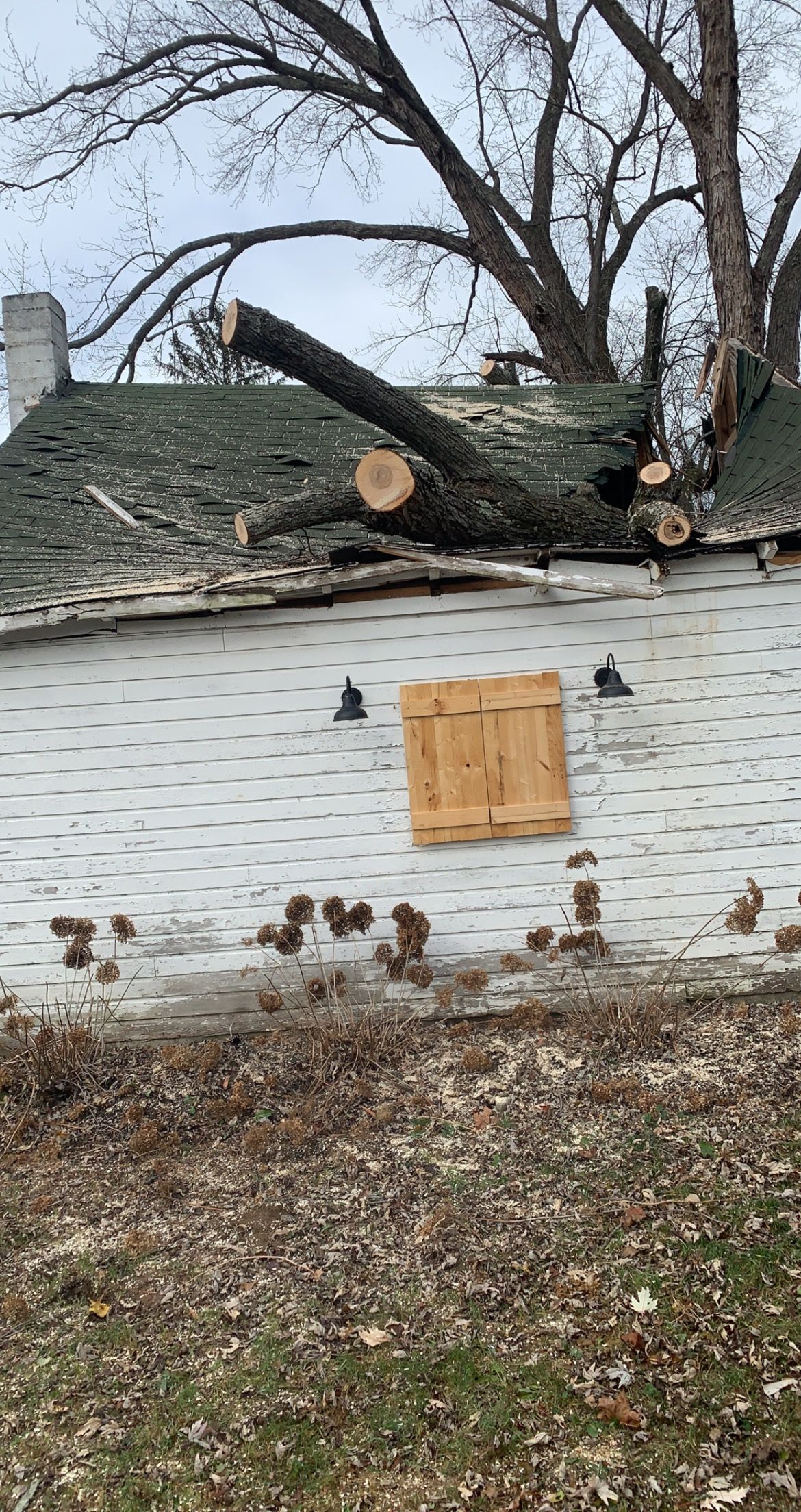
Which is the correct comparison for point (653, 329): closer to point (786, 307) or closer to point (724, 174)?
point (724, 174)

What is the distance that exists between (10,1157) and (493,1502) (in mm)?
3153

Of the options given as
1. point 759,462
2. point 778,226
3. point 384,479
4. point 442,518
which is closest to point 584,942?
point 442,518

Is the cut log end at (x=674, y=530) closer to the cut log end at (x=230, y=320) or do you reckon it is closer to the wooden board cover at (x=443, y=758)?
the wooden board cover at (x=443, y=758)

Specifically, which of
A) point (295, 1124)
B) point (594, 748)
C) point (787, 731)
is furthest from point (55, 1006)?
point (787, 731)

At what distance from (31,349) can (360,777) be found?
635 cm

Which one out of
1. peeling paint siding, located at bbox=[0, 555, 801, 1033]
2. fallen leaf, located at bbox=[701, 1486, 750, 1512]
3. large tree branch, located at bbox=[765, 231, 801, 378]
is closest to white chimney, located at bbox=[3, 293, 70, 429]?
peeling paint siding, located at bbox=[0, 555, 801, 1033]

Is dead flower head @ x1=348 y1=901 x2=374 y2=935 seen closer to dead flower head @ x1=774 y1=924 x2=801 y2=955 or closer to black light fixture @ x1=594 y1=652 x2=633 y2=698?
black light fixture @ x1=594 y1=652 x2=633 y2=698

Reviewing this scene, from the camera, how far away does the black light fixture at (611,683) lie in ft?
18.2

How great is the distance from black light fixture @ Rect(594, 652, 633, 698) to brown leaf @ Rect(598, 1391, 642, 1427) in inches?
135

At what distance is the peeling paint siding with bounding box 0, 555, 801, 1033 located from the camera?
5945mm

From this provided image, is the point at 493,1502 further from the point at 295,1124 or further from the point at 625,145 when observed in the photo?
the point at 625,145

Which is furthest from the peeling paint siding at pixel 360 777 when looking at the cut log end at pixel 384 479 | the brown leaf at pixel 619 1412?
the brown leaf at pixel 619 1412

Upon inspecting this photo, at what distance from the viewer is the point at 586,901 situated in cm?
547

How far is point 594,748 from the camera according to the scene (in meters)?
5.98
